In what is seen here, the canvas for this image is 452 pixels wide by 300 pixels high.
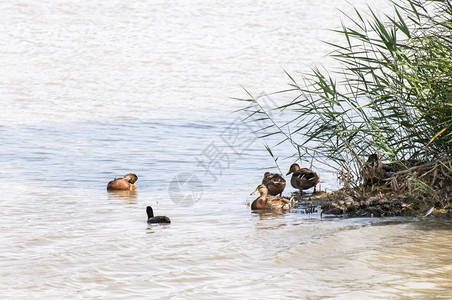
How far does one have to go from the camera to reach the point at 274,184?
9.19 m

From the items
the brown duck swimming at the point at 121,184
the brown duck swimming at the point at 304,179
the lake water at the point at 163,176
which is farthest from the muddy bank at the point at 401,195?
the brown duck swimming at the point at 121,184

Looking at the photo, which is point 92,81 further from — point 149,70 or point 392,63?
point 392,63

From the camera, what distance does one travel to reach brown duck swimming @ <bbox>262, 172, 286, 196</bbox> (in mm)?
9191

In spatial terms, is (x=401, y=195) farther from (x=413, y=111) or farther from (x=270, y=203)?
(x=270, y=203)

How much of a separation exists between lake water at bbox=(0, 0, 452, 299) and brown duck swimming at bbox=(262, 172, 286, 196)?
36 centimetres

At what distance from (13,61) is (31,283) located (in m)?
16.1

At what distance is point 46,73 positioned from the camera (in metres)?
19.2

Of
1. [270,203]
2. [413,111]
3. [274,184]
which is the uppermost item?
[413,111]

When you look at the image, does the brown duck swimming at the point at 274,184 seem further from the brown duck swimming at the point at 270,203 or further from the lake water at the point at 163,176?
the brown duck swimming at the point at 270,203

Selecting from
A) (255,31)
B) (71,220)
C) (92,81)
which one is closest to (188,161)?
(71,220)

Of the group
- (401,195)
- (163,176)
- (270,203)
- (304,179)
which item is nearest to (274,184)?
(304,179)

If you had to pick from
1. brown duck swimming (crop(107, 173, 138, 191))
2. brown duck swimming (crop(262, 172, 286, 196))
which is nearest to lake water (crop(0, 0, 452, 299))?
brown duck swimming (crop(107, 173, 138, 191))

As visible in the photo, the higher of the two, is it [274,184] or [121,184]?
[121,184]

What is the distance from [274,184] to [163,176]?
216 cm
